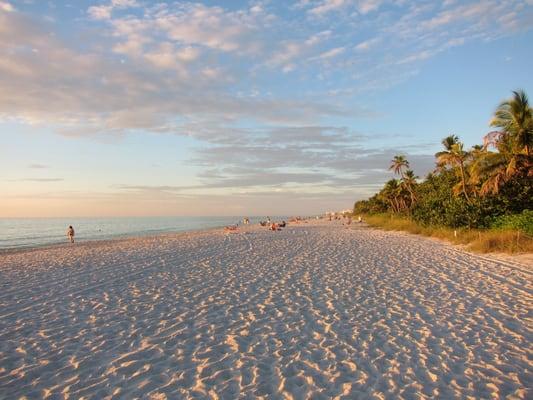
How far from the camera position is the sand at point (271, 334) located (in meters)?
4.67

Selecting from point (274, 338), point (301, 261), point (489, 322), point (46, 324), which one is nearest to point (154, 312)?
point (46, 324)

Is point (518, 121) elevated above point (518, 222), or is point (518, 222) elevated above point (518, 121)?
point (518, 121)

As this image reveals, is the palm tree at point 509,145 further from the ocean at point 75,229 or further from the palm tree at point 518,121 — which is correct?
the ocean at point 75,229

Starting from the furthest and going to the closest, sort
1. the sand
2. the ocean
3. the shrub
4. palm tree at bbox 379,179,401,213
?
palm tree at bbox 379,179,401,213 → the ocean → the shrub → the sand

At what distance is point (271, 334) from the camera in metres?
6.44

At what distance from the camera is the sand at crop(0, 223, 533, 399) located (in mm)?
4672

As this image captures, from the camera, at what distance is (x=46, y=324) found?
7.14m

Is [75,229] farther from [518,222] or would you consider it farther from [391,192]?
[518,222]

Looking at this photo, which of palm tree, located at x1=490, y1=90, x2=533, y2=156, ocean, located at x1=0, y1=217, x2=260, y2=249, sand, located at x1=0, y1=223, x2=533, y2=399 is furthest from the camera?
ocean, located at x1=0, y1=217, x2=260, y2=249

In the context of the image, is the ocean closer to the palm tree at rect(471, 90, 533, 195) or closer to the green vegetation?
the green vegetation

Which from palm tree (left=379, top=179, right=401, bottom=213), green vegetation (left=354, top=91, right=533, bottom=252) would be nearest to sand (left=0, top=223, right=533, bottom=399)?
green vegetation (left=354, top=91, right=533, bottom=252)

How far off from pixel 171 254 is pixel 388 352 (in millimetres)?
13748

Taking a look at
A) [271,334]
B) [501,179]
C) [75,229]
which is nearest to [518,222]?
[501,179]

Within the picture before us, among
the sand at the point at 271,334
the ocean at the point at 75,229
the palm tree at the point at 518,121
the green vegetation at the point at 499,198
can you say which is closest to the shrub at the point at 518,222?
the green vegetation at the point at 499,198
